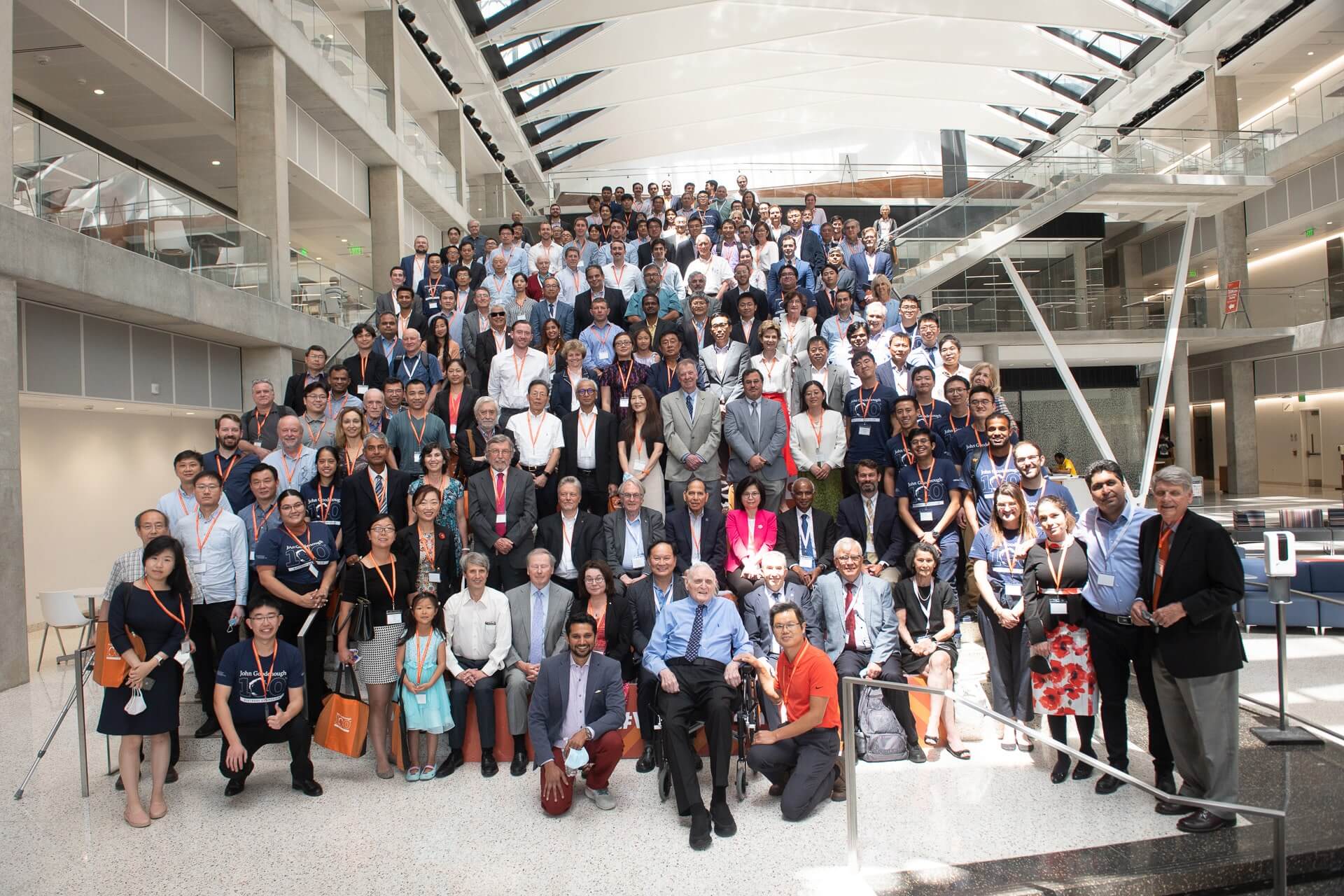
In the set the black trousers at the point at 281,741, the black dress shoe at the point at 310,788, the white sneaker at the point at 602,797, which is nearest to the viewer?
the white sneaker at the point at 602,797

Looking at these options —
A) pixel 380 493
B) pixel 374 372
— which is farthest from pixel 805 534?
pixel 374 372

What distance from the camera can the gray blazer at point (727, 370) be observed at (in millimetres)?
8078

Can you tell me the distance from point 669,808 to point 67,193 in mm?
8509

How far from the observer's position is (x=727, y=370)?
8.19m

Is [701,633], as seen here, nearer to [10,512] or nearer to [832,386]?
[832,386]

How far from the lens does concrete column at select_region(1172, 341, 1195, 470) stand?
76.8ft

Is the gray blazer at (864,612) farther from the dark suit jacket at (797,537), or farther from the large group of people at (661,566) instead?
the dark suit jacket at (797,537)

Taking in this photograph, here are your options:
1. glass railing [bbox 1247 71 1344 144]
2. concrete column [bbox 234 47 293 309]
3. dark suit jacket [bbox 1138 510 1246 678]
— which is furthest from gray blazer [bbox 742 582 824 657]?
glass railing [bbox 1247 71 1344 144]

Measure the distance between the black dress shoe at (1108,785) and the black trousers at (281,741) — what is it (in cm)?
459

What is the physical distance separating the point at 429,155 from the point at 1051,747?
22402mm

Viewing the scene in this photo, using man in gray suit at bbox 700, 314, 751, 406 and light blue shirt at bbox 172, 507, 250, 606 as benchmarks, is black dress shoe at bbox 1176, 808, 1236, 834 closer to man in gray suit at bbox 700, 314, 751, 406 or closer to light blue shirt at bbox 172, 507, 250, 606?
man in gray suit at bbox 700, 314, 751, 406

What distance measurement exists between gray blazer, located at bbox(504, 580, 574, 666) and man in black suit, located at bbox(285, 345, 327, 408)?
3.64m

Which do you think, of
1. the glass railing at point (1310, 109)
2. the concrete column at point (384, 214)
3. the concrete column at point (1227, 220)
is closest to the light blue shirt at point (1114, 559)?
the concrete column at point (384, 214)

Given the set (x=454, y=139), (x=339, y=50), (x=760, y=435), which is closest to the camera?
(x=760, y=435)
